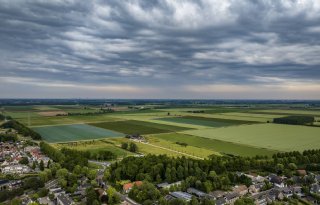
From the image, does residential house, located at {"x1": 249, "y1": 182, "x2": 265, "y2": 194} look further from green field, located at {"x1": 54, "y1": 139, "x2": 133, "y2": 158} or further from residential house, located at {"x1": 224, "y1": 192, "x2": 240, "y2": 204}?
green field, located at {"x1": 54, "y1": 139, "x2": 133, "y2": 158}

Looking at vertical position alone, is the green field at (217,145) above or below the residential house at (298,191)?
above

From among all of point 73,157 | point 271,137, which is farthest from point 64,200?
point 271,137

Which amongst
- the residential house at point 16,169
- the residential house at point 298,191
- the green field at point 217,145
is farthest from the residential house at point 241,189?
the residential house at point 16,169

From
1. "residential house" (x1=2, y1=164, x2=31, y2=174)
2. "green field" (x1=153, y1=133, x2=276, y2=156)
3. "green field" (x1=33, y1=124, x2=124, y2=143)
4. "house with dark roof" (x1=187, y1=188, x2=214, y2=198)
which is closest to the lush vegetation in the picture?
"green field" (x1=33, y1=124, x2=124, y2=143)

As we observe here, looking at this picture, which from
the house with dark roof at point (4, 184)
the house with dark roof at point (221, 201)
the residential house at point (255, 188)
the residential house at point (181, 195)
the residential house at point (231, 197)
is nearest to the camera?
the house with dark roof at point (221, 201)

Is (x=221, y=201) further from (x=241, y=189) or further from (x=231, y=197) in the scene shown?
(x=241, y=189)

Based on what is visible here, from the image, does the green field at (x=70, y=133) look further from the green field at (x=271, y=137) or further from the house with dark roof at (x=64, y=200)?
the house with dark roof at (x=64, y=200)
